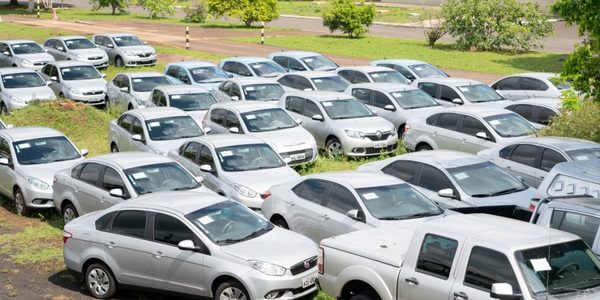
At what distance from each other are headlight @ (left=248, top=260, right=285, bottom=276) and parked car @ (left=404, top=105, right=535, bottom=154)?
9140 millimetres

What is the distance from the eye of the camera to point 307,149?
63.7 ft

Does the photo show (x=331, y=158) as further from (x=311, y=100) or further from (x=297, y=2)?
(x=297, y=2)

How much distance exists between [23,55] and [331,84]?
15.9 m

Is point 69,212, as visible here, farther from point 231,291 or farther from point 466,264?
point 466,264

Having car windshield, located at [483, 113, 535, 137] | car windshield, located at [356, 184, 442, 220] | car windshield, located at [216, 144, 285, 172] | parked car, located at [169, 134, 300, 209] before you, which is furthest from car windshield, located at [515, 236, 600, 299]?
car windshield, located at [483, 113, 535, 137]

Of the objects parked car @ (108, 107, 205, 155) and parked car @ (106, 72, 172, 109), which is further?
parked car @ (106, 72, 172, 109)

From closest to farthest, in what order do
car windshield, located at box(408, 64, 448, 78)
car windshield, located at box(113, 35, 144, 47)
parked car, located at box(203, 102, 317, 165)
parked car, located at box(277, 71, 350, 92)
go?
parked car, located at box(203, 102, 317, 165), parked car, located at box(277, 71, 350, 92), car windshield, located at box(408, 64, 448, 78), car windshield, located at box(113, 35, 144, 47)

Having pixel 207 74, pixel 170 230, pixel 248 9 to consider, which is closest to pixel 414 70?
pixel 207 74

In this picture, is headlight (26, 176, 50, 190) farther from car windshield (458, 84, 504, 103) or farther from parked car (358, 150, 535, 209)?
car windshield (458, 84, 504, 103)

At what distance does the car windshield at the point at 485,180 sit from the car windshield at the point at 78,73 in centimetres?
1827

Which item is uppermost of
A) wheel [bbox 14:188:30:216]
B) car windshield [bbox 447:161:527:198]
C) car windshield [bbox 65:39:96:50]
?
car windshield [bbox 447:161:527:198]

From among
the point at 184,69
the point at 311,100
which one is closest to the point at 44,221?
the point at 311,100

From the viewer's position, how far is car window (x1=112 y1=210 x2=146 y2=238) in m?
11.8

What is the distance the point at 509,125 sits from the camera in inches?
752
